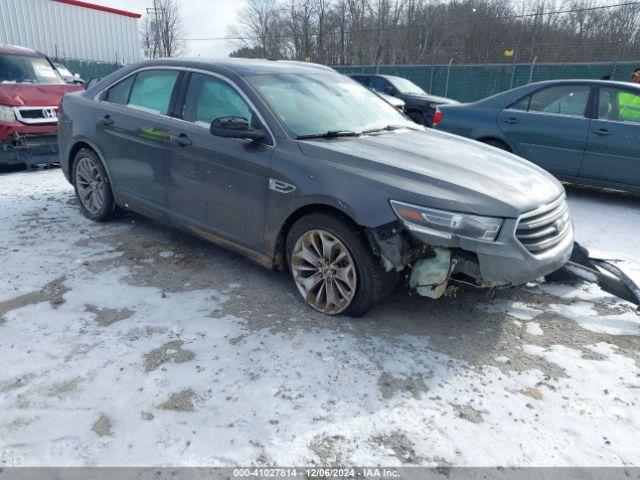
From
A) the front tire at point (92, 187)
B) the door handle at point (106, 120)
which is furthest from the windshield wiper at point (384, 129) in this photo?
the front tire at point (92, 187)

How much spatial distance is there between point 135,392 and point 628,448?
2.41 meters

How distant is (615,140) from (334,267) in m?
4.88

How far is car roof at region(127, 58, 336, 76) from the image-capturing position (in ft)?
12.7

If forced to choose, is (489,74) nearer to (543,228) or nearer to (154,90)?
(154,90)

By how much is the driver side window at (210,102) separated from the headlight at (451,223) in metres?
1.46

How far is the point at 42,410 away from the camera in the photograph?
236 centimetres

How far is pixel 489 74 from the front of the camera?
1836cm

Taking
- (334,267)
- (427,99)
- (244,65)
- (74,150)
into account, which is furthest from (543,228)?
(427,99)

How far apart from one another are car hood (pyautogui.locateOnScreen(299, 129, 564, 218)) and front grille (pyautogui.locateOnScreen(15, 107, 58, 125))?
5765mm

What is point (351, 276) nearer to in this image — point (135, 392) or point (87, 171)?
point (135, 392)

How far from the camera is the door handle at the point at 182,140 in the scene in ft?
12.8

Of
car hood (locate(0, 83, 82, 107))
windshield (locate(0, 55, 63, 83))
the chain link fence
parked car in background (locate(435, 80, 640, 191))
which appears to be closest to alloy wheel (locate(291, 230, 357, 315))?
parked car in background (locate(435, 80, 640, 191))

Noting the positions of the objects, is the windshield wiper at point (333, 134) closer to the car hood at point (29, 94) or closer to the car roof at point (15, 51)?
the car hood at point (29, 94)

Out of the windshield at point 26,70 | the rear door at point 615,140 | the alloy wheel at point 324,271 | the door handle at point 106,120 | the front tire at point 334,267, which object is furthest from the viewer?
the windshield at point 26,70
